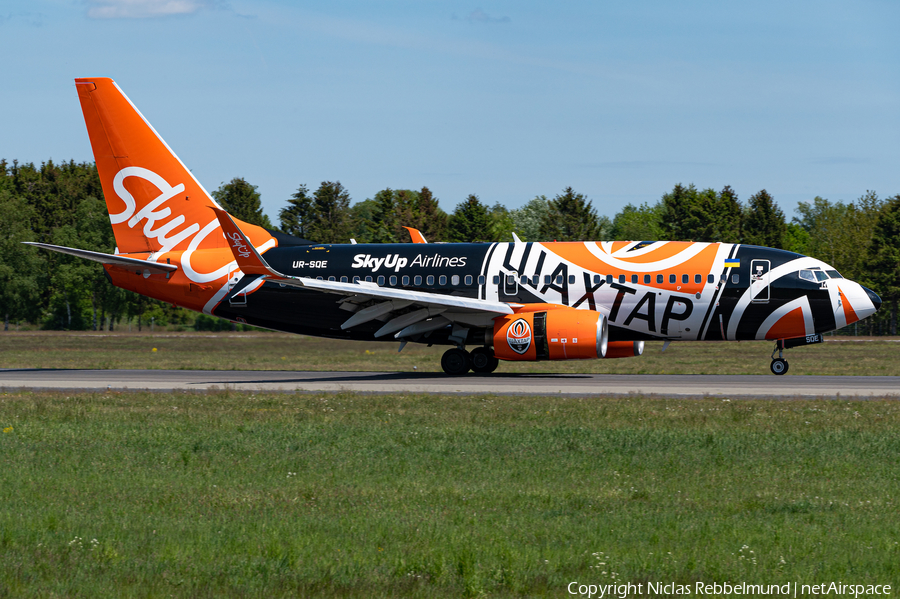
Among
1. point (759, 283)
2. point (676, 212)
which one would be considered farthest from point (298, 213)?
point (759, 283)

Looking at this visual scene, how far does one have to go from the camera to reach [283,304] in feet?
102

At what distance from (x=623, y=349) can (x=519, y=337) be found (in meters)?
3.82

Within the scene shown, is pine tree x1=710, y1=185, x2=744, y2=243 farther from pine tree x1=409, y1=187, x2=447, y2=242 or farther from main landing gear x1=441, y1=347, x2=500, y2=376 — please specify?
main landing gear x1=441, y1=347, x2=500, y2=376

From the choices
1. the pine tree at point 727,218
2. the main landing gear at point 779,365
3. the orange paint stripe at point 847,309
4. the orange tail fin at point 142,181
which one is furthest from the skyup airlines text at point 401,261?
the pine tree at point 727,218

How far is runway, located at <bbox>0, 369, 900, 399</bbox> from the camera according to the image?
2373 cm

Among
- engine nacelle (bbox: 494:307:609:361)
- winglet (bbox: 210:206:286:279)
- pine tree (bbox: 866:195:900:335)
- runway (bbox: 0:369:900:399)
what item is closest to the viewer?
runway (bbox: 0:369:900:399)

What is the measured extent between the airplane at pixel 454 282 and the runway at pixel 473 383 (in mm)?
1274

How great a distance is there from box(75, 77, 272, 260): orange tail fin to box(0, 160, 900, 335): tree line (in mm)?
47441

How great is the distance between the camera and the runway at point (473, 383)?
23.7 meters

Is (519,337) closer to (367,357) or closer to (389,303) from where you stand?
(389,303)

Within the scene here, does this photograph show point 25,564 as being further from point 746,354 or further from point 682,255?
point 746,354

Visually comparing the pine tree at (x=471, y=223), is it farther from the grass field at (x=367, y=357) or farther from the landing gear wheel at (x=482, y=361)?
the landing gear wheel at (x=482, y=361)

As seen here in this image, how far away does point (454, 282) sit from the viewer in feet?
97.9

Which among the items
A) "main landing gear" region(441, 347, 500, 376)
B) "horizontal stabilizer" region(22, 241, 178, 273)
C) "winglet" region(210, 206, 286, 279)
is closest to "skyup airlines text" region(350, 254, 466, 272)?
"main landing gear" region(441, 347, 500, 376)
